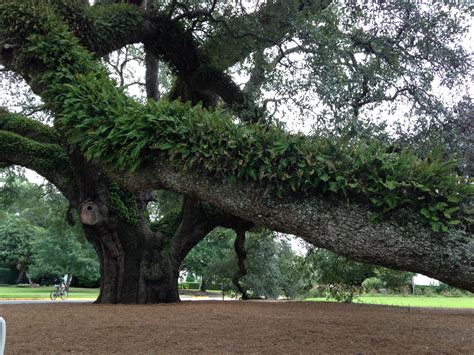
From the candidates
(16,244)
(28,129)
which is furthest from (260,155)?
(16,244)

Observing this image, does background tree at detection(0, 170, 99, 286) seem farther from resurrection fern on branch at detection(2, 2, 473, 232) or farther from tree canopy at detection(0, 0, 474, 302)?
resurrection fern on branch at detection(2, 2, 473, 232)

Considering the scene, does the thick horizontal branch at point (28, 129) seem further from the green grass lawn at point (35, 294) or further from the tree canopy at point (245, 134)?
the green grass lawn at point (35, 294)

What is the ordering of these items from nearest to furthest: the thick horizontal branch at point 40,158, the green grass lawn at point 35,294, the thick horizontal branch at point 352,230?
1. the thick horizontal branch at point 352,230
2. the thick horizontal branch at point 40,158
3. the green grass lawn at point 35,294

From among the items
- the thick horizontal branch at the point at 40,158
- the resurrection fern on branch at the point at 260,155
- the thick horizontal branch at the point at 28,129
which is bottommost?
the resurrection fern on branch at the point at 260,155

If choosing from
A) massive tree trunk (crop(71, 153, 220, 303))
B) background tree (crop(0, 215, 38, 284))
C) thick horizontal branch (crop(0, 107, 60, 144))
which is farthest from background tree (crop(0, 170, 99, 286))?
massive tree trunk (crop(71, 153, 220, 303))

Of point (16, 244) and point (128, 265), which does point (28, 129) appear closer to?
point (128, 265)

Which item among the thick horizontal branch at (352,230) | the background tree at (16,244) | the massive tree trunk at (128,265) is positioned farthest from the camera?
the background tree at (16,244)

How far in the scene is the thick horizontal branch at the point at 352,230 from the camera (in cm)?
416

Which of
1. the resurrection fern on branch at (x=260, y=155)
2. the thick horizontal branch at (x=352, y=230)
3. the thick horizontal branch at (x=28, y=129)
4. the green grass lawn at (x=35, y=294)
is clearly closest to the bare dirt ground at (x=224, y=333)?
the thick horizontal branch at (x=352, y=230)

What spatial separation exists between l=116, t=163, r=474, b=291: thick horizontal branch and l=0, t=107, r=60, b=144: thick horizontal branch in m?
8.01

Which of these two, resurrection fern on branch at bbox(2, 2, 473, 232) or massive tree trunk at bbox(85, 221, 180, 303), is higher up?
resurrection fern on branch at bbox(2, 2, 473, 232)

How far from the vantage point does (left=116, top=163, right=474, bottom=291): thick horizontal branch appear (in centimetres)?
→ 416

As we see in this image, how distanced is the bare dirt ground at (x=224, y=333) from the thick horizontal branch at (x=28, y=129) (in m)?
4.75

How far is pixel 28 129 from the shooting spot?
1209 cm
